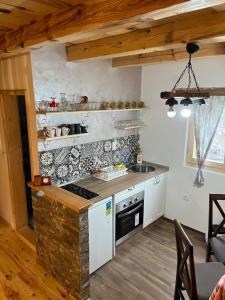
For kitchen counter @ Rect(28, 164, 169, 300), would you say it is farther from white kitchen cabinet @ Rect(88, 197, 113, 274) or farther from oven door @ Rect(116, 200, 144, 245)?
oven door @ Rect(116, 200, 144, 245)

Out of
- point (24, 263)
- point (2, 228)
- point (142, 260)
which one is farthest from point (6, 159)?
point (142, 260)

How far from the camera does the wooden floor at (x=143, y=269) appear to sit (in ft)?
8.16

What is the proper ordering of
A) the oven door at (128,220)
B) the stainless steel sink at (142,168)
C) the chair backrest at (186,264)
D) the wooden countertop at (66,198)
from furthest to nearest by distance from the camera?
the stainless steel sink at (142,168) → the oven door at (128,220) → the wooden countertop at (66,198) → the chair backrest at (186,264)

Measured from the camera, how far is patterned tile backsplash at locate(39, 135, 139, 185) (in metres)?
2.83

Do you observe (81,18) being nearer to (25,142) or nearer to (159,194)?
(25,142)

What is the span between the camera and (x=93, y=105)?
317 cm

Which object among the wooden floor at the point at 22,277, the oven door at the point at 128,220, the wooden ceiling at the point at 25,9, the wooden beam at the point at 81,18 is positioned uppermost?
the wooden ceiling at the point at 25,9

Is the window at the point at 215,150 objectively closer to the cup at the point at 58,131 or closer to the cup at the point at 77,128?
the cup at the point at 77,128

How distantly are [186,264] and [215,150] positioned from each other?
190cm

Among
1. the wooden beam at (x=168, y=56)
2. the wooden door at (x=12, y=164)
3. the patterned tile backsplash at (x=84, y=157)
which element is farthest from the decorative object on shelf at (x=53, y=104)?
the wooden beam at (x=168, y=56)

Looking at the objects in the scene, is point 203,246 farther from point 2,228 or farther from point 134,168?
point 2,228

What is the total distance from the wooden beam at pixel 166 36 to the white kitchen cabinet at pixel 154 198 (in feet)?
6.14

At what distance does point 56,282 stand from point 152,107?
2.79 metres

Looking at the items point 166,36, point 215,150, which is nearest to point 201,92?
point 215,150
